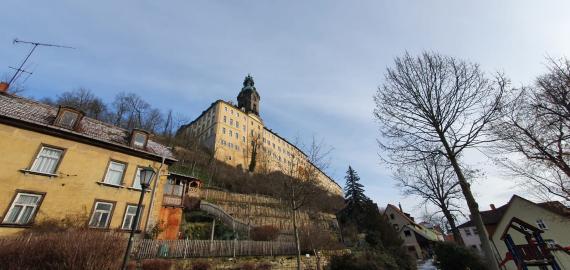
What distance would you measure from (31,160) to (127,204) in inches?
231

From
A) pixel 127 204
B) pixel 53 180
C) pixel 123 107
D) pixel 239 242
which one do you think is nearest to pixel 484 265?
pixel 239 242

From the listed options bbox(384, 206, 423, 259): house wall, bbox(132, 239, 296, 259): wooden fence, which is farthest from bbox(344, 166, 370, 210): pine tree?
bbox(132, 239, 296, 259): wooden fence

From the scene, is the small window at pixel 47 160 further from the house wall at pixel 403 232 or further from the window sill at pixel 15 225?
the house wall at pixel 403 232

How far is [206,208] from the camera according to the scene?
2545 centimetres

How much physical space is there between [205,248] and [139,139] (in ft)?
36.8

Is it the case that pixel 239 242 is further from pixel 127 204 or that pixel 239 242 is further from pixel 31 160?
pixel 31 160

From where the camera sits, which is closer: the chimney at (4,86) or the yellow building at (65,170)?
the yellow building at (65,170)

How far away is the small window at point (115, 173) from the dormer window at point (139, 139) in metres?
2.04

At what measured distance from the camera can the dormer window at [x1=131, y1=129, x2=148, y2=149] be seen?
19.2 metres

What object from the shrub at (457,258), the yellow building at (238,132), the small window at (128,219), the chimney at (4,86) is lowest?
the shrub at (457,258)

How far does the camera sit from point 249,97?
75.4m

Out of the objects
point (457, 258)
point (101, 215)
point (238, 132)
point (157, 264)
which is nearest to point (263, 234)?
point (157, 264)

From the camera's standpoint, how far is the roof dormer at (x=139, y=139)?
19.2 meters

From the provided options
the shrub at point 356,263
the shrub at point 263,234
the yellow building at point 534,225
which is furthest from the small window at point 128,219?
the yellow building at point 534,225
